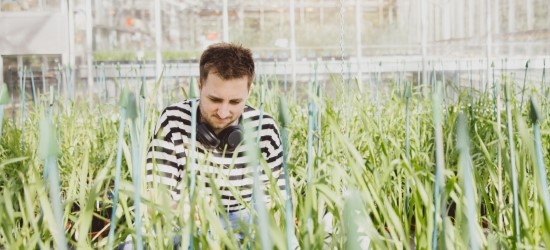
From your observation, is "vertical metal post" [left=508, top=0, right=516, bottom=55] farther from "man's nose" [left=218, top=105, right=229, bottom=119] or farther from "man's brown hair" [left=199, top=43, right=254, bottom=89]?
"man's nose" [left=218, top=105, right=229, bottom=119]

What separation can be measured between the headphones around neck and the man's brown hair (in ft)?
0.29

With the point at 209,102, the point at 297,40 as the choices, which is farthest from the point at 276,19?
the point at 209,102

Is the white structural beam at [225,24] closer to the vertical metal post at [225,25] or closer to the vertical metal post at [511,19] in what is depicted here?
the vertical metal post at [225,25]

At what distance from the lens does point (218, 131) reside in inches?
51.8

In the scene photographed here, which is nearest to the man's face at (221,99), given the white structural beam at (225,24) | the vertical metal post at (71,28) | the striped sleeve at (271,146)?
the striped sleeve at (271,146)

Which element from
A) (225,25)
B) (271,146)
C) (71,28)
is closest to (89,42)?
(71,28)

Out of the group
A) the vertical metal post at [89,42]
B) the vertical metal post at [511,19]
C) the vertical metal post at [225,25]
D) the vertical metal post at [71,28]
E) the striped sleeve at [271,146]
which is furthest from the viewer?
the vertical metal post at [511,19]

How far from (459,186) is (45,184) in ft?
1.81

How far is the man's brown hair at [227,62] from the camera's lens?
1241 mm

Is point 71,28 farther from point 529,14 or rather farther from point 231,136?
point 231,136

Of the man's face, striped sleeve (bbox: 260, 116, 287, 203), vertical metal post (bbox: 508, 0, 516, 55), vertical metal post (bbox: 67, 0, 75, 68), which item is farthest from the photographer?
vertical metal post (bbox: 508, 0, 516, 55)

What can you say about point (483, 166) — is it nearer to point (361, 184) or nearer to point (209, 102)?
point (209, 102)

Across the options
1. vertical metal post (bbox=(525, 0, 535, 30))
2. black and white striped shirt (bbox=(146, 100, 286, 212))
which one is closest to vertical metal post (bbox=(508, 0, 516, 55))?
vertical metal post (bbox=(525, 0, 535, 30))

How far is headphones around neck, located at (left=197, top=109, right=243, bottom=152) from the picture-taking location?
127cm
